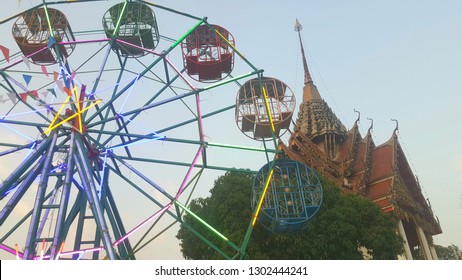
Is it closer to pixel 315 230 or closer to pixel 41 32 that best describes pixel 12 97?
pixel 41 32

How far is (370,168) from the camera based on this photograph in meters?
33.9

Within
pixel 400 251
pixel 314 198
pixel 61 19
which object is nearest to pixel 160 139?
pixel 314 198

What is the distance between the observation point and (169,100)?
13.1m

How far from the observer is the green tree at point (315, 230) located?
1983cm

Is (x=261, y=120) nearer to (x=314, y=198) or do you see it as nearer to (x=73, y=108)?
(x=314, y=198)

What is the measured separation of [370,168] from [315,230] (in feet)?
51.5

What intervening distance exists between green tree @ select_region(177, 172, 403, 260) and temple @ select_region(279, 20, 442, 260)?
7071 millimetres

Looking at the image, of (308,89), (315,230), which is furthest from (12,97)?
(308,89)

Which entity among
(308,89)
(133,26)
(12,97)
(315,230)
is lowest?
(315,230)

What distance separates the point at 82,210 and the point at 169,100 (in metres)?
4.44

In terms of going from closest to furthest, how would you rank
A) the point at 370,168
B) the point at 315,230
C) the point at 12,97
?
the point at 12,97, the point at 315,230, the point at 370,168

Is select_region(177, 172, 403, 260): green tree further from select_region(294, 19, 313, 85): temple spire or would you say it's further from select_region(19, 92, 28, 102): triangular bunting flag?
select_region(294, 19, 313, 85): temple spire

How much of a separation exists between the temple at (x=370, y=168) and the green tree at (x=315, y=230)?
278 inches

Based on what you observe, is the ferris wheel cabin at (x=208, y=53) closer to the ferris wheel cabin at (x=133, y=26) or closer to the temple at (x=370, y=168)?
the ferris wheel cabin at (x=133, y=26)
